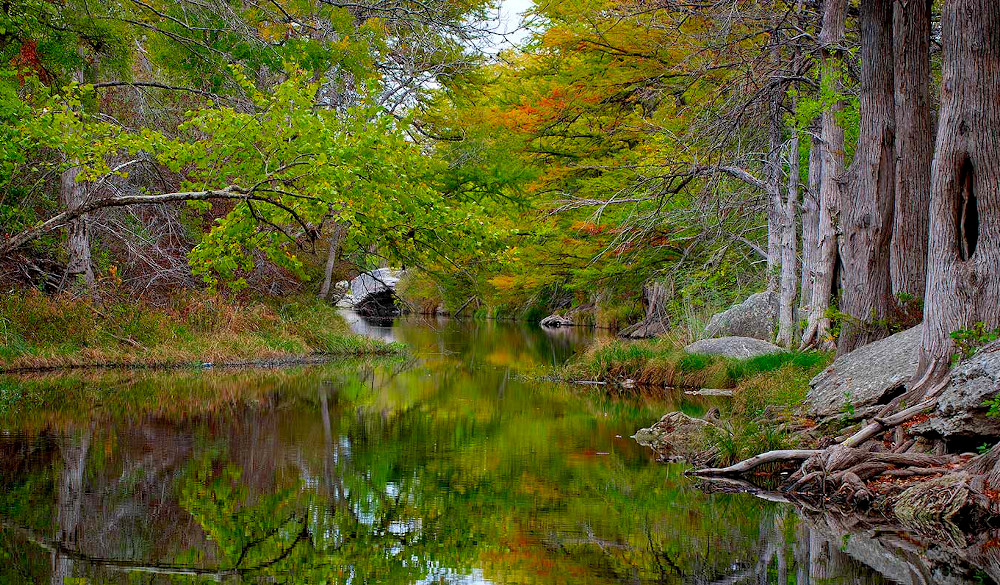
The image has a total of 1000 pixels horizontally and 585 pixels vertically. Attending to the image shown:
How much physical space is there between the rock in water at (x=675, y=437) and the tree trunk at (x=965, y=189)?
8.92 ft

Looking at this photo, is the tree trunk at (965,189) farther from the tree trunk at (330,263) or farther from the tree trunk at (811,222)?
the tree trunk at (330,263)

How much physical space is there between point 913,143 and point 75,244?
15.7m

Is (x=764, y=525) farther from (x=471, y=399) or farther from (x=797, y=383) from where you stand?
(x=471, y=399)

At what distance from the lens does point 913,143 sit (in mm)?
10781

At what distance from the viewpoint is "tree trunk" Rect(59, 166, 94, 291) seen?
19.0m

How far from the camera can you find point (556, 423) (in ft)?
42.6

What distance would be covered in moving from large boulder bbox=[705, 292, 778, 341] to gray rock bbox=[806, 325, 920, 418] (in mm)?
9447

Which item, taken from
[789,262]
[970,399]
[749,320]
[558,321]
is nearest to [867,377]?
[970,399]

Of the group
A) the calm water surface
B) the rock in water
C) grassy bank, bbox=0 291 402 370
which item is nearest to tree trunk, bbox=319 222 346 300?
grassy bank, bbox=0 291 402 370

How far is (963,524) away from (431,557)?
12.4ft

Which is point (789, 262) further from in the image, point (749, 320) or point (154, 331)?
point (154, 331)

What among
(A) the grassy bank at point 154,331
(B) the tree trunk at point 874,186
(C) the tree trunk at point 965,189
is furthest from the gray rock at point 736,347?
(A) the grassy bank at point 154,331

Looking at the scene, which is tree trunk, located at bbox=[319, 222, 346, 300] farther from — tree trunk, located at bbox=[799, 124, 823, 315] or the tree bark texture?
tree trunk, located at bbox=[799, 124, 823, 315]

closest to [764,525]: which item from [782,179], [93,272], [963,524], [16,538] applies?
[963,524]
